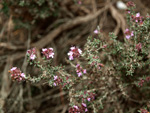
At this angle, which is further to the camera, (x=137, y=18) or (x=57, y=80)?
(x=137, y=18)

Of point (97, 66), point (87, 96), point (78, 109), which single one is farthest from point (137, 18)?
point (78, 109)

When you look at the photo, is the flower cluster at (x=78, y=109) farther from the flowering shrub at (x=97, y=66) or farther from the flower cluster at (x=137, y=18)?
the flower cluster at (x=137, y=18)

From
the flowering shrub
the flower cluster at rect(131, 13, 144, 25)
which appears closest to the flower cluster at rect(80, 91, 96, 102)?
the flowering shrub

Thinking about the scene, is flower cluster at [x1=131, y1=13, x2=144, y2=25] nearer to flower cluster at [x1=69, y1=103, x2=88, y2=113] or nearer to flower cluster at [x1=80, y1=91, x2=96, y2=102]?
flower cluster at [x1=80, y1=91, x2=96, y2=102]

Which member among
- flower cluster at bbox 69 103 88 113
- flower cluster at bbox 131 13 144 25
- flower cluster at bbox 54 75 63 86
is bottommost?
flower cluster at bbox 69 103 88 113

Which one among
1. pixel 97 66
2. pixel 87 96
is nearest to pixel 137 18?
pixel 97 66

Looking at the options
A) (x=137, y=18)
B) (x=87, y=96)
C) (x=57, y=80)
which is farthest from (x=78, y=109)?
(x=137, y=18)

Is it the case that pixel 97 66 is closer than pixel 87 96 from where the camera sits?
Yes

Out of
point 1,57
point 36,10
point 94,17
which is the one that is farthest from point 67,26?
point 1,57

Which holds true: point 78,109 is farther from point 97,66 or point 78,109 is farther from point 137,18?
point 137,18

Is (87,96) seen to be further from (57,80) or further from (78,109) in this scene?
(57,80)

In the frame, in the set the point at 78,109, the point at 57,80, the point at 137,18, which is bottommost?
the point at 78,109

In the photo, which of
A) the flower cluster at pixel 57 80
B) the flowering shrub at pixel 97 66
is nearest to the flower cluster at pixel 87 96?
the flowering shrub at pixel 97 66

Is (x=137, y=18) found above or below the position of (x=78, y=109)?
above
